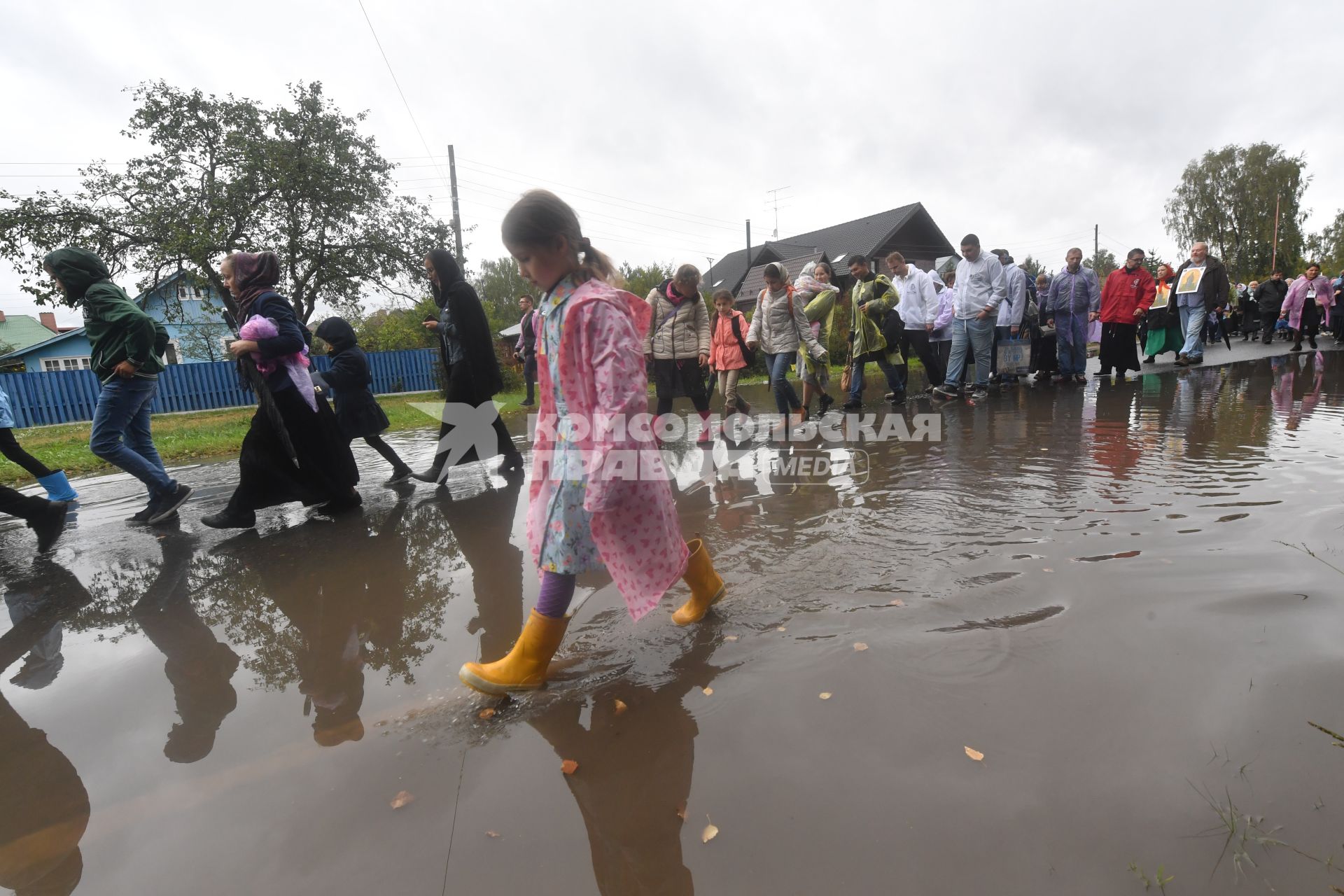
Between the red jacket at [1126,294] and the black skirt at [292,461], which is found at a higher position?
the red jacket at [1126,294]

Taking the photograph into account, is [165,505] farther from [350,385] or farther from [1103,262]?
[1103,262]

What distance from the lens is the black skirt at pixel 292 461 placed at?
455 centimetres

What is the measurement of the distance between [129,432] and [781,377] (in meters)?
5.85

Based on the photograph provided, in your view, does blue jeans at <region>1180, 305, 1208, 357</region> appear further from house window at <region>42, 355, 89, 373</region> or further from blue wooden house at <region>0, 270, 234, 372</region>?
house window at <region>42, 355, 89, 373</region>

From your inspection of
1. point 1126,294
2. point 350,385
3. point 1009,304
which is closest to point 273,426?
point 350,385

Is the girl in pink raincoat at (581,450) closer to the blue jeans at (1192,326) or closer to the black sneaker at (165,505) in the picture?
the black sneaker at (165,505)

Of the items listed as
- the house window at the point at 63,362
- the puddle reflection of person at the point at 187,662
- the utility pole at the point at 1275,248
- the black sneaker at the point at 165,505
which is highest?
the utility pole at the point at 1275,248

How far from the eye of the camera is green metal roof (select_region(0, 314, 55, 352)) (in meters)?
56.9

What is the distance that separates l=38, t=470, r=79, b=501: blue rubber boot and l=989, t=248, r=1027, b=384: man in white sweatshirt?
34.1ft

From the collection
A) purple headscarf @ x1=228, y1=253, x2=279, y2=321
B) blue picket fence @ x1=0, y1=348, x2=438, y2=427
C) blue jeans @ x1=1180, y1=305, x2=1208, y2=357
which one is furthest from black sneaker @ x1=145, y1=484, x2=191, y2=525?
blue jeans @ x1=1180, y1=305, x2=1208, y2=357

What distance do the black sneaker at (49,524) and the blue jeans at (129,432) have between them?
445 millimetres

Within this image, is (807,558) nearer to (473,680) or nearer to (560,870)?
(473,680)

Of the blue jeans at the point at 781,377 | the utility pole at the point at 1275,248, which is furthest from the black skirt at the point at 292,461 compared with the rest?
the utility pole at the point at 1275,248

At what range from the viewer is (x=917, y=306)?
962 centimetres
